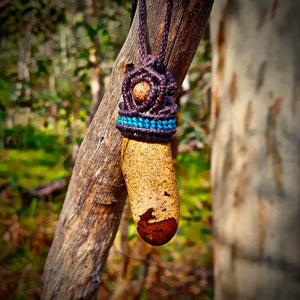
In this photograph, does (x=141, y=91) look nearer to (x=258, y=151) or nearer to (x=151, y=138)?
(x=151, y=138)

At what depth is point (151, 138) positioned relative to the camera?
Result: 70cm

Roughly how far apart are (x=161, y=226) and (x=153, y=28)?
0.56 meters

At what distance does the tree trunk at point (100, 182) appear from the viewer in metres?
0.76

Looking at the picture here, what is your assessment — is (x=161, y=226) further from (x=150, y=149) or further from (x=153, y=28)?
(x=153, y=28)

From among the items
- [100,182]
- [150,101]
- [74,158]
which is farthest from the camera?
[74,158]

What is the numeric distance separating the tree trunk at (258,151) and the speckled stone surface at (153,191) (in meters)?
0.36

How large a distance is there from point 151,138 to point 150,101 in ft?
0.32

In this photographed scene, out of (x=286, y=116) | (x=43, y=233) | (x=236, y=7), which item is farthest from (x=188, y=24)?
(x=43, y=233)

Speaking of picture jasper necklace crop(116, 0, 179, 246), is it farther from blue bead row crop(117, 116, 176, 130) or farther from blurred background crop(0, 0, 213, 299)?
blurred background crop(0, 0, 213, 299)

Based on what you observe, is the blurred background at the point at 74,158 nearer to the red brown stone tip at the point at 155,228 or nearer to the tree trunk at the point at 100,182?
the tree trunk at the point at 100,182

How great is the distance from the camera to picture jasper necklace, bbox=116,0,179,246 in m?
0.70

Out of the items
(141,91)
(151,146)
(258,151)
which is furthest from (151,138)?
(258,151)

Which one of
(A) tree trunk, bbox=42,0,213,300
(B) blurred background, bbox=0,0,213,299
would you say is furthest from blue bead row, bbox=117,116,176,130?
(B) blurred background, bbox=0,0,213,299

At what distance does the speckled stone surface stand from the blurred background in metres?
1.02
